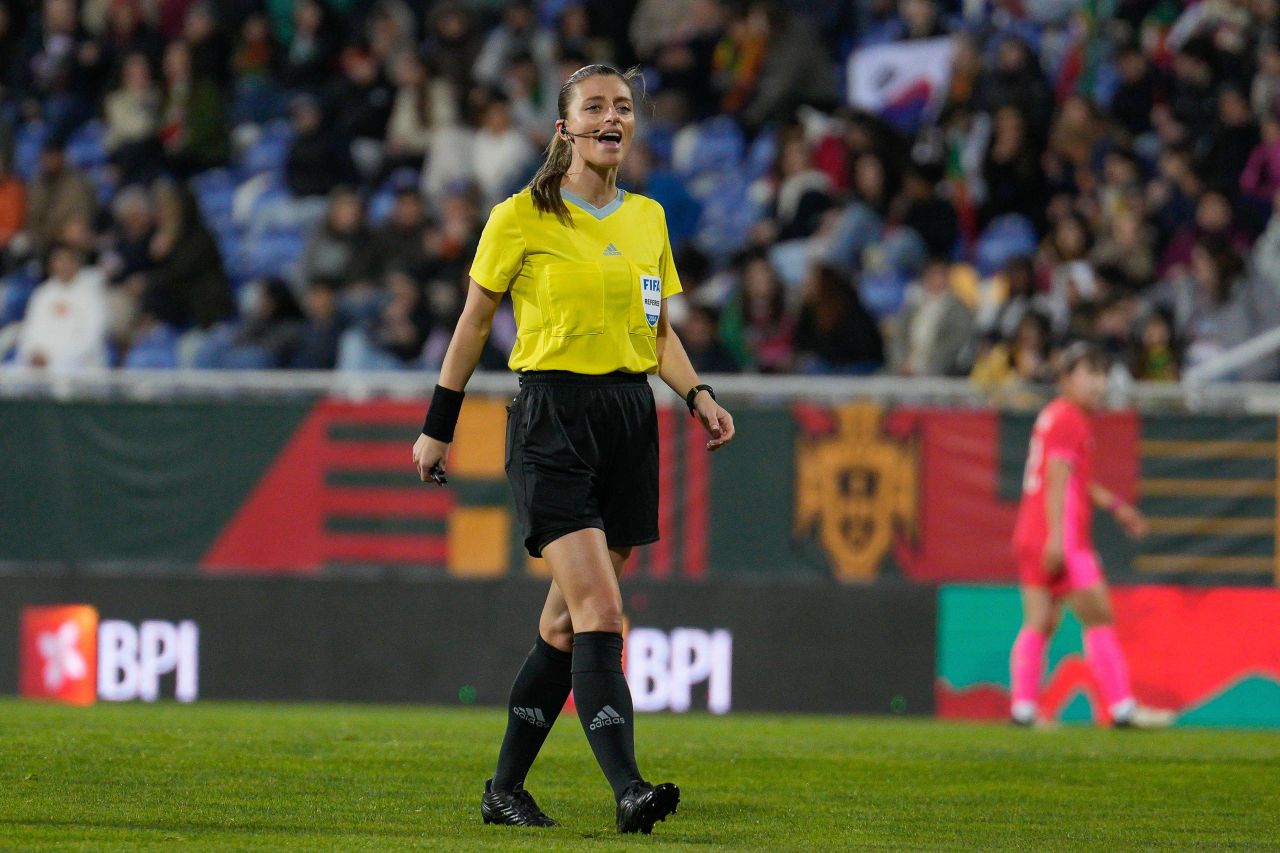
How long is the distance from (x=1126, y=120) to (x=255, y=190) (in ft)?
24.0

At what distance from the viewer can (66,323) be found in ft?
50.5

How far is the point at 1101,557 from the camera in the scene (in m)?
12.9

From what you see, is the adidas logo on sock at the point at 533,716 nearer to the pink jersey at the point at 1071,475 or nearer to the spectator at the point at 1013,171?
the pink jersey at the point at 1071,475

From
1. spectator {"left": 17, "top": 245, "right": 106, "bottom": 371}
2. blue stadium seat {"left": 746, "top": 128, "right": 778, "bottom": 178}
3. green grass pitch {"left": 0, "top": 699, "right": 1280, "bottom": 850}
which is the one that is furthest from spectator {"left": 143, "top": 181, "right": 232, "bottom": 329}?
green grass pitch {"left": 0, "top": 699, "right": 1280, "bottom": 850}

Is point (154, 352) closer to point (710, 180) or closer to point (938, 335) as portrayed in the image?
point (710, 180)

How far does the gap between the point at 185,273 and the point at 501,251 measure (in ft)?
34.8

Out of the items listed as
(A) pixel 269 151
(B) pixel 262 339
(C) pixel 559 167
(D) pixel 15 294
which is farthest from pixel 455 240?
(C) pixel 559 167

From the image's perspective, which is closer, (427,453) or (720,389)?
(427,453)

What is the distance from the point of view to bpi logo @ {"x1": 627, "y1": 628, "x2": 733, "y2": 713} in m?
13.1

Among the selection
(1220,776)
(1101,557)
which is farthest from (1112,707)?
(1220,776)

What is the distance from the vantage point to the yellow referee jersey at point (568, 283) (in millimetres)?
6258

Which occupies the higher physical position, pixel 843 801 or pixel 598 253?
pixel 598 253

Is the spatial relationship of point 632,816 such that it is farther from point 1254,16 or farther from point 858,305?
point 1254,16

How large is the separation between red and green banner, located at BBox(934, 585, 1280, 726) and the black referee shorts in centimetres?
689
